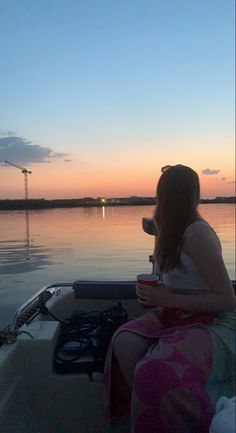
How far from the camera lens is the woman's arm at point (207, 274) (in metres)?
2.62

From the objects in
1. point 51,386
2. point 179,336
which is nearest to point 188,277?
point 179,336

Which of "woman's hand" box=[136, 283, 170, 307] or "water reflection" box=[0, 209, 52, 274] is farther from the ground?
"woman's hand" box=[136, 283, 170, 307]

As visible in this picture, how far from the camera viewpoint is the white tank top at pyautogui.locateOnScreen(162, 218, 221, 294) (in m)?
2.71

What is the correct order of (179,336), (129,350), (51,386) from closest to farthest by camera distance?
(179,336), (129,350), (51,386)

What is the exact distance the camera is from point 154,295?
276 cm

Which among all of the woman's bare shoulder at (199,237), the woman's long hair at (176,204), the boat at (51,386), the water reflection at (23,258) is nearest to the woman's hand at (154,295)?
the woman's long hair at (176,204)

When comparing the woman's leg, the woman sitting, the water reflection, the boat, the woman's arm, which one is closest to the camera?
the woman sitting

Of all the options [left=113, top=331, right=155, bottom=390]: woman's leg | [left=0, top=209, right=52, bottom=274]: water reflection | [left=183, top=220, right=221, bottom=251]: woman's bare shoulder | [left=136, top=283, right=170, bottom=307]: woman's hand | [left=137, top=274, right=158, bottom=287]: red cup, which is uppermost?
[left=183, top=220, right=221, bottom=251]: woman's bare shoulder

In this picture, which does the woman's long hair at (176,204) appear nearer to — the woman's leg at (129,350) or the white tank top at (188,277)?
the white tank top at (188,277)

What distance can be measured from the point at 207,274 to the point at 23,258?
15172mm

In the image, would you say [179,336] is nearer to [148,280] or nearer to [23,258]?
[148,280]

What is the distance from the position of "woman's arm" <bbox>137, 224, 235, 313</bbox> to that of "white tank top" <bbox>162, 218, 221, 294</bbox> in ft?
0.12

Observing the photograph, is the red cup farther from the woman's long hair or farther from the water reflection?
the water reflection

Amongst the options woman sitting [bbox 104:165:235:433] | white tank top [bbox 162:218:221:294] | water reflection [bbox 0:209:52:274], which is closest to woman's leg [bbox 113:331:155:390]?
woman sitting [bbox 104:165:235:433]
